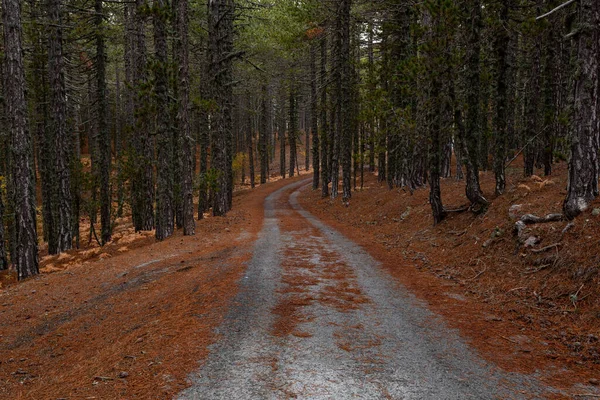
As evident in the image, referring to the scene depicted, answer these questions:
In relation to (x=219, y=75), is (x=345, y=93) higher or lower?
lower

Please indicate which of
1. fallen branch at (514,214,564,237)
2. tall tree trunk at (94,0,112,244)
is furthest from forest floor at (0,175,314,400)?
tall tree trunk at (94,0,112,244)

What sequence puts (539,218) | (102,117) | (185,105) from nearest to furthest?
(539,218), (185,105), (102,117)

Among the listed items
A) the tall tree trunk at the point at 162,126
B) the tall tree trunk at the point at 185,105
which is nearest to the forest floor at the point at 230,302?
the tall tree trunk at the point at 185,105

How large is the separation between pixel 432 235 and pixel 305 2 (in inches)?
628

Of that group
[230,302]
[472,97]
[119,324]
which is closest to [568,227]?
[472,97]

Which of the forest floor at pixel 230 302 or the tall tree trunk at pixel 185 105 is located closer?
the forest floor at pixel 230 302

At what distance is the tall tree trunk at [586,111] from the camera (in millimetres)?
7344

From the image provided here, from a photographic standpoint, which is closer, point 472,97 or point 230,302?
point 230,302

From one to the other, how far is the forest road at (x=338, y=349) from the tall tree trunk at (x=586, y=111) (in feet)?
13.7

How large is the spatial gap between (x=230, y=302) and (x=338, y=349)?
250cm

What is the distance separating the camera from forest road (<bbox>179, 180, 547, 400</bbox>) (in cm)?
396

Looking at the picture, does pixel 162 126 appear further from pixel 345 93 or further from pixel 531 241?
pixel 531 241

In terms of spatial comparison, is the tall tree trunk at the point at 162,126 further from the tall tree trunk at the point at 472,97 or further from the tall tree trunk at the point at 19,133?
the tall tree trunk at the point at 472,97

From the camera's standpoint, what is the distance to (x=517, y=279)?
7.60 meters
